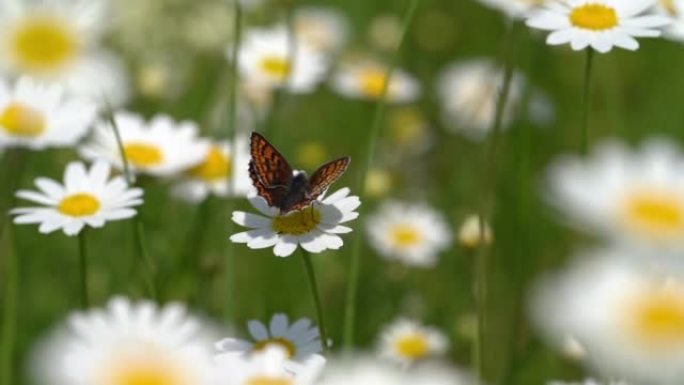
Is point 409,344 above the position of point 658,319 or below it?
above

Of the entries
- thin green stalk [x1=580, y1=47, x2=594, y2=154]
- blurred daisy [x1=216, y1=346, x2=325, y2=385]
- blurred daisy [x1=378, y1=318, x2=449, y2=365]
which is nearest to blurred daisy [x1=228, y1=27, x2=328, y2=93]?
blurred daisy [x1=378, y1=318, x2=449, y2=365]

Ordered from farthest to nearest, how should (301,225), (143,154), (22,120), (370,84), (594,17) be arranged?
1. (370,84)
2. (143,154)
3. (22,120)
4. (594,17)
5. (301,225)

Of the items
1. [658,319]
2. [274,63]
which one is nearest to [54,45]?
Answer: [274,63]

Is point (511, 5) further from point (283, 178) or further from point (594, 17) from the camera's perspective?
point (283, 178)

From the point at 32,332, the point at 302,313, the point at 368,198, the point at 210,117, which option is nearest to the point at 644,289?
the point at 302,313

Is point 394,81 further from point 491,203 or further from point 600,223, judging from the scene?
point 600,223

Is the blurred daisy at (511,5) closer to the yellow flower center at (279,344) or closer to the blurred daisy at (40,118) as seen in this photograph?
the blurred daisy at (40,118)

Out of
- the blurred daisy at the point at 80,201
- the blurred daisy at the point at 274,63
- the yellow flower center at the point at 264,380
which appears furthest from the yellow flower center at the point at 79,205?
the blurred daisy at the point at 274,63
